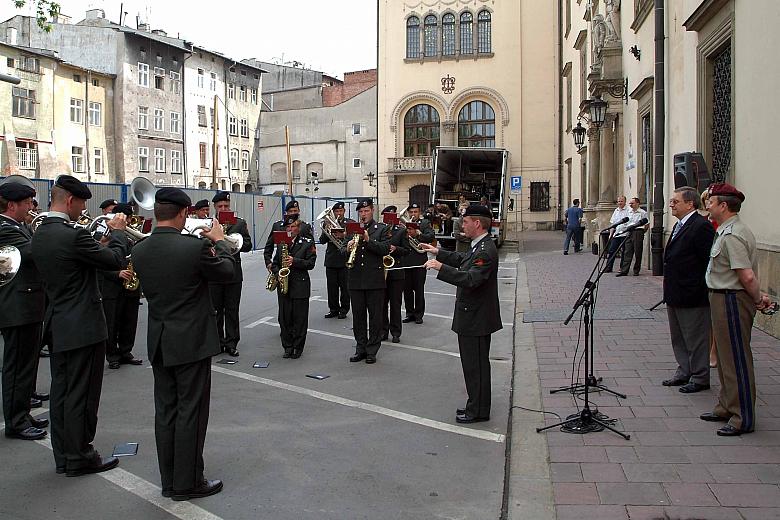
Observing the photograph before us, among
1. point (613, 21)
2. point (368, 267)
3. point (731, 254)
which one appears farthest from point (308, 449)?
point (613, 21)

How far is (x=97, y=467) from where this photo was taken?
5145mm

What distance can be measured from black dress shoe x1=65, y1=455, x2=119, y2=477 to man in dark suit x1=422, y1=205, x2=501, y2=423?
2784mm

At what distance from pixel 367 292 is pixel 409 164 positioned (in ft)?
109

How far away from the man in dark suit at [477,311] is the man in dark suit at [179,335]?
2.11 m

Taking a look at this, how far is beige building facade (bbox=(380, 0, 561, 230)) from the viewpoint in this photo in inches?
1560

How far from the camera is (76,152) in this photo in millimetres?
42188

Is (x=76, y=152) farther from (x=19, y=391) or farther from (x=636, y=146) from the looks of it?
(x=19, y=391)

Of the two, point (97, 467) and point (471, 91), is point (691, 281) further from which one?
point (471, 91)

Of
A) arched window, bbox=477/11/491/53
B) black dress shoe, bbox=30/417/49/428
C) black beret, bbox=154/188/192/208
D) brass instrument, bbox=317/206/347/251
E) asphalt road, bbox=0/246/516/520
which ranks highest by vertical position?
arched window, bbox=477/11/491/53

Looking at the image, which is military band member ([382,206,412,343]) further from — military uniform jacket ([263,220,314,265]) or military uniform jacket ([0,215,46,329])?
military uniform jacket ([0,215,46,329])

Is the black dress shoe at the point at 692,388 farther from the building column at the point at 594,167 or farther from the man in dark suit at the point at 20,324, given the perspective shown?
the building column at the point at 594,167

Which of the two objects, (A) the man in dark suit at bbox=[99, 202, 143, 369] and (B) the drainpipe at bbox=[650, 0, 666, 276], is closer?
(A) the man in dark suit at bbox=[99, 202, 143, 369]

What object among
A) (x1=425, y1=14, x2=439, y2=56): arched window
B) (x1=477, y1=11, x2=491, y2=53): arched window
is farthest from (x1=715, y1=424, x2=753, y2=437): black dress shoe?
(x1=425, y1=14, x2=439, y2=56): arched window

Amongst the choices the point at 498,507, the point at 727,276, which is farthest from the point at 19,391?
the point at 727,276
